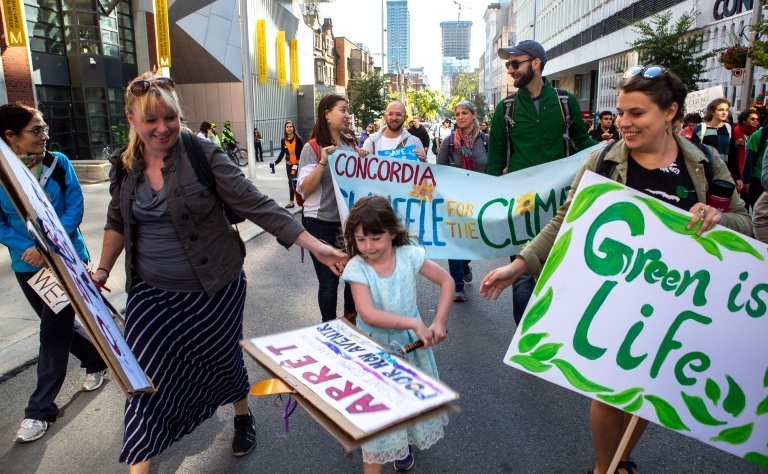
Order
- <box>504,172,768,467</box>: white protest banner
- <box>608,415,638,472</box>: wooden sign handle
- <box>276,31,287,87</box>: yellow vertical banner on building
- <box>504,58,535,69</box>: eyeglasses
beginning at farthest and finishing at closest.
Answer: <box>276,31,287,87</box>: yellow vertical banner on building, <box>504,58,535,69</box>: eyeglasses, <box>608,415,638,472</box>: wooden sign handle, <box>504,172,768,467</box>: white protest banner

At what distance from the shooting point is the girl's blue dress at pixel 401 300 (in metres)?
2.74

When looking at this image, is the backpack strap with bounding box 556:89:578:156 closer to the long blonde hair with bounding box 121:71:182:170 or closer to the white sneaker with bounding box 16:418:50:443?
the long blonde hair with bounding box 121:71:182:170

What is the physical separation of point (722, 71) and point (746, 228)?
21052 millimetres

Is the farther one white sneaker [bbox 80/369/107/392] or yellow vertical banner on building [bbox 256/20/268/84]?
yellow vertical banner on building [bbox 256/20/268/84]

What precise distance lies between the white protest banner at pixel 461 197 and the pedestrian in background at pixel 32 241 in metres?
1.77

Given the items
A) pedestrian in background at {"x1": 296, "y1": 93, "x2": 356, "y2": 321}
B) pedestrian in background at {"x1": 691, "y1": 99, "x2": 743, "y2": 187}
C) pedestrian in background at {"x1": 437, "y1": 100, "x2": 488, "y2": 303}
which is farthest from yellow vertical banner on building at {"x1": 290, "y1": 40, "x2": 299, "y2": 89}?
pedestrian in background at {"x1": 296, "y1": 93, "x2": 356, "y2": 321}

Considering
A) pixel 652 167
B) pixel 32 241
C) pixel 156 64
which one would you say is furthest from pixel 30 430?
pixel 156 64

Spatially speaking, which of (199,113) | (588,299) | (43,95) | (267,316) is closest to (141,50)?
(43,95)

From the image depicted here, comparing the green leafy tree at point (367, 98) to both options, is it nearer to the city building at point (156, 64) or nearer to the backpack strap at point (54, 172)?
the city building at point (156, 64)

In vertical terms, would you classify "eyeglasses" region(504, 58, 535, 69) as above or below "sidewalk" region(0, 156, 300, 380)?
above

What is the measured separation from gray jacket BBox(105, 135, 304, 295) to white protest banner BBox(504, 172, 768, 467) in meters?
1.20

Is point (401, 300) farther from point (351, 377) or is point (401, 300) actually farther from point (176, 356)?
point (176, 356)

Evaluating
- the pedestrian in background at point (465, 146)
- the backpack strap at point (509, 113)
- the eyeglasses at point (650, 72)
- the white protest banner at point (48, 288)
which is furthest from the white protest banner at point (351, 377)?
the pedestrian in background at point (465, 146)

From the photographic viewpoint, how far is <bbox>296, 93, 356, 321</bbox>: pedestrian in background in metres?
4.32
